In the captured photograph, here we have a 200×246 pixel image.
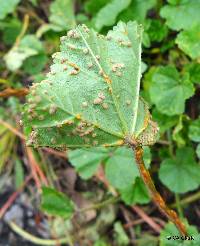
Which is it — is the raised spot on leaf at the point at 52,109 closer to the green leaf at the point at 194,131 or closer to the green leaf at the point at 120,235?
the green leaf at the point at 194,131

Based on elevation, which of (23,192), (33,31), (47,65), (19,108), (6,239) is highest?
(33,31)

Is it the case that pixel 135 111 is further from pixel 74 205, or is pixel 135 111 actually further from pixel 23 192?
pixel 23 192

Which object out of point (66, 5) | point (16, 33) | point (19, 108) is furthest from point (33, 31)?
point (19, 108)

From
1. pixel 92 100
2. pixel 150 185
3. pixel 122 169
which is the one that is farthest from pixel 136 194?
pixel 92 100

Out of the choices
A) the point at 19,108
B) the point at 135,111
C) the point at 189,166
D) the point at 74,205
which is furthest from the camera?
the point at 19,108

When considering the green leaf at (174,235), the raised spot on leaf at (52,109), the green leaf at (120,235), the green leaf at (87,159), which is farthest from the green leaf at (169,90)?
the raised spot on leaf at (52,109)

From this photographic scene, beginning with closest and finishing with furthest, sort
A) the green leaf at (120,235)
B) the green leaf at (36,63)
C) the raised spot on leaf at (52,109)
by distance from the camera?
the raised spot on leaf at (52,109) → the green leaf at (120,235) → the green leaf at (36,63)
